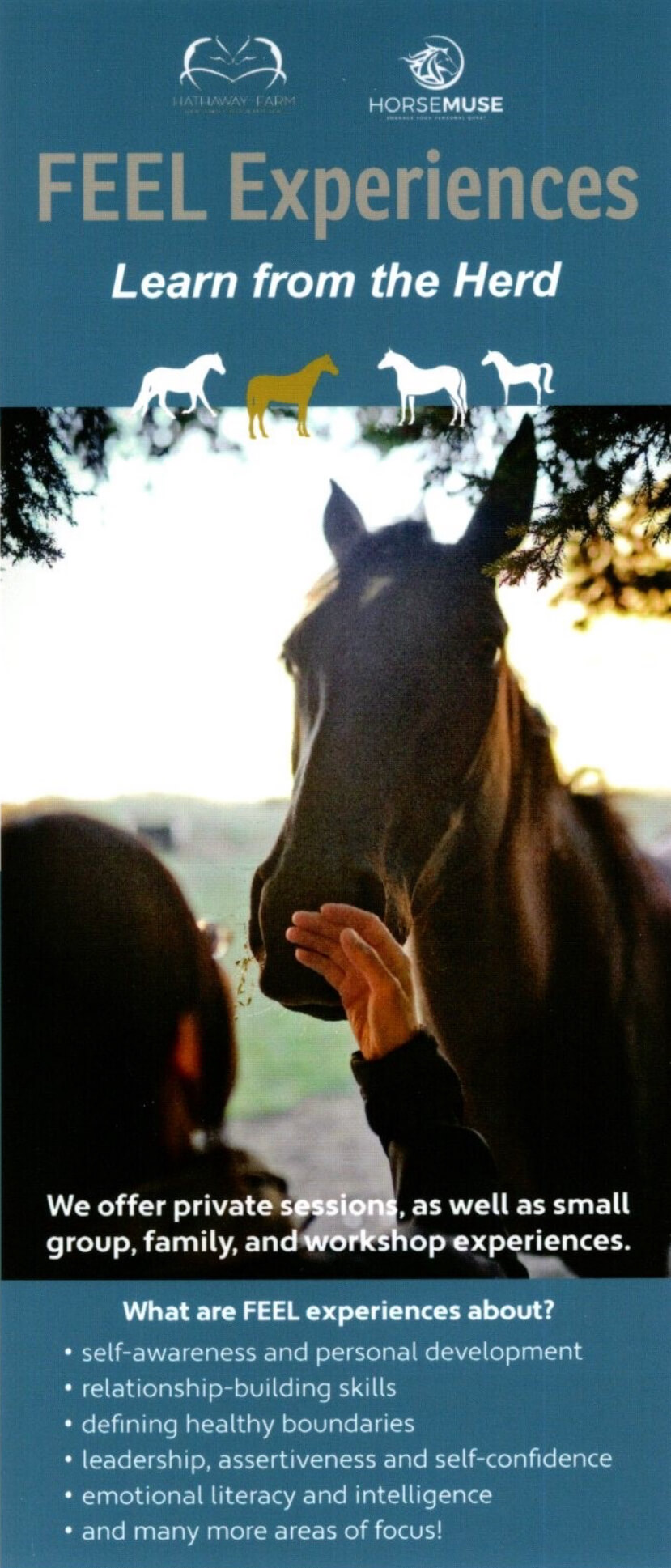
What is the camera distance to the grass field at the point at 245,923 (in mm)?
4090

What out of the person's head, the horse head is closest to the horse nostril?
the horse head

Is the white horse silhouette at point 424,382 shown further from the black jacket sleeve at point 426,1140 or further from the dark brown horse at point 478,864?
the black jacket sleeve at point 426,1140

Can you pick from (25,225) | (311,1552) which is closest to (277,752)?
(25,225)

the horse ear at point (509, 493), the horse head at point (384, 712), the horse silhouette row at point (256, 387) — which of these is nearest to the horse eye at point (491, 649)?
the horse head at point (384, 712)

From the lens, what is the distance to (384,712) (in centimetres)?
411

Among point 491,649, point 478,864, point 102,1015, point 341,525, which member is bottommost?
point 102,1015

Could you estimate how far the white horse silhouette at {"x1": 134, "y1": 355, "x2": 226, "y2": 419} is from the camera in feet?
13.4

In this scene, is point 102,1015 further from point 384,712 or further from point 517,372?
point 517,372

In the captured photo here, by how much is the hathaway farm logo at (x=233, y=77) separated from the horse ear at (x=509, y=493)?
3.63 feet

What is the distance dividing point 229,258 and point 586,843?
73.8 inches

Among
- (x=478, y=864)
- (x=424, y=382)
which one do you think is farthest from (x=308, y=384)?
(x=478, y=864)

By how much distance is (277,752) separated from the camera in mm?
4117

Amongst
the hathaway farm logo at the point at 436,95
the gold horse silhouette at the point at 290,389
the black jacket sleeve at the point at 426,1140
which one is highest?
the hathaway farm logo at the point at 436,95

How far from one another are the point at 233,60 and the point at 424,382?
3.30ft
